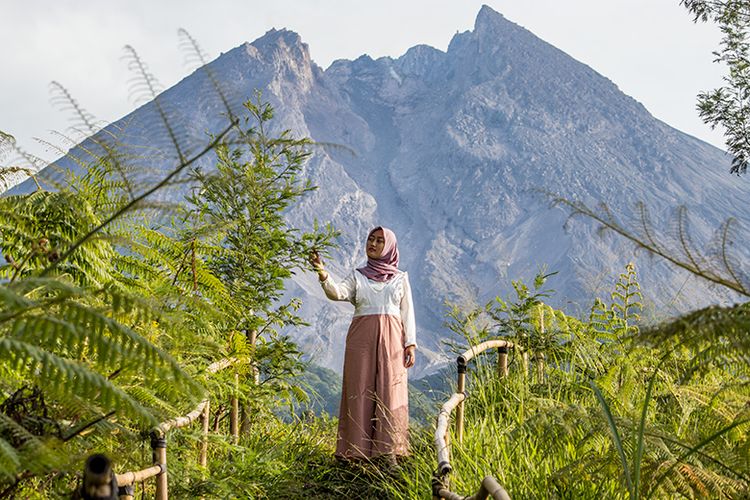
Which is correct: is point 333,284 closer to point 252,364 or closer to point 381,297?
→ point 381,297

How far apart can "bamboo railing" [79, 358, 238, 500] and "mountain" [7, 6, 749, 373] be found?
11192cm

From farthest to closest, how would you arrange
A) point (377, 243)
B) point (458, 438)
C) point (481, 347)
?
point (377, 243), point (481, 347), point (458, 438)

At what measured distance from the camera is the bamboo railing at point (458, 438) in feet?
6.65

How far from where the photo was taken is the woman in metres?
5.28

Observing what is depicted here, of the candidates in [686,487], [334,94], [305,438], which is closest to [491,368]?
[305,438]

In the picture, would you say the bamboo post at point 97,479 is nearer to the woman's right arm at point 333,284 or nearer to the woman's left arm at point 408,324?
the woman's right arm at point 333,284

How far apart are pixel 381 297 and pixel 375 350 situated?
14.8 inches

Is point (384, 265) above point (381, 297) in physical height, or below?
above

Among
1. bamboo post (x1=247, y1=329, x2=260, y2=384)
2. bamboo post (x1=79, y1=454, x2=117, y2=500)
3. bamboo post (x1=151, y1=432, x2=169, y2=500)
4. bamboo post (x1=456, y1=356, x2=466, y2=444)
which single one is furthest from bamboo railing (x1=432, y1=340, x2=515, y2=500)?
bamboo post (x1=247, y1=329, x2=260, y2=384)

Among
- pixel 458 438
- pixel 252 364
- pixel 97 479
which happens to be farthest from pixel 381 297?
pixel 97 479

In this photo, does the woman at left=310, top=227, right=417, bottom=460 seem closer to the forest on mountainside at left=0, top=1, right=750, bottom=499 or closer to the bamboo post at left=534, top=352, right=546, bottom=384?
the forest on mountainside at left=0, top=1, right=750, bottom=499

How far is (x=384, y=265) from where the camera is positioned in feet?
18.2

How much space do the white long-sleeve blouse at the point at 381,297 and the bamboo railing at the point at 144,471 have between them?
112 cm

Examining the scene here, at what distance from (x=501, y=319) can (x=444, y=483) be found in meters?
3.25
